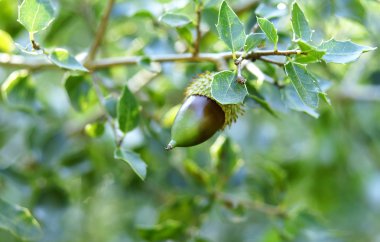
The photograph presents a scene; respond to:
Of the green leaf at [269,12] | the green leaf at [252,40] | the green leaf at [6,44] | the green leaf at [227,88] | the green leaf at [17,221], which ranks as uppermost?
the green leaf at [252,40]

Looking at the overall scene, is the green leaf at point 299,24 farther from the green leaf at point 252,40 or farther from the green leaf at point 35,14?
the green leaf at point 35,14

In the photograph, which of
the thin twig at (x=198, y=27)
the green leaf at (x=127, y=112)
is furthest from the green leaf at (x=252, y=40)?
the green leaf at (x=127, y=112)

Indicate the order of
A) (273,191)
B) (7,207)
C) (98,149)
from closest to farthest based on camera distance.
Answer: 1. (7,207)
2. (273,191)
3. (98,149)

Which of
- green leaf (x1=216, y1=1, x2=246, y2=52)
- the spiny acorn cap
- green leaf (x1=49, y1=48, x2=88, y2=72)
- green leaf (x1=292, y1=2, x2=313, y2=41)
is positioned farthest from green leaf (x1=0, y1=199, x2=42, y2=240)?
green leaf (x1=292, y1=2, x2=313, y2=41)

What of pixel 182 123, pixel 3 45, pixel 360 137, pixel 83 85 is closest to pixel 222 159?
pixel 83 85

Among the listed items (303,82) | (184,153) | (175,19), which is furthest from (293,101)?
(184,153)

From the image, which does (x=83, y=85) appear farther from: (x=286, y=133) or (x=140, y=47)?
(x=286, y=133)

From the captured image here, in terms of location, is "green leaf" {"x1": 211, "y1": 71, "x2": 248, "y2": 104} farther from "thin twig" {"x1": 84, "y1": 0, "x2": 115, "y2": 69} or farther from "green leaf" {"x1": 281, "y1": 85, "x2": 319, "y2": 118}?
"thin twig" {"x1": 84, "y1": 0, "x2": 115, "y2": 69}
